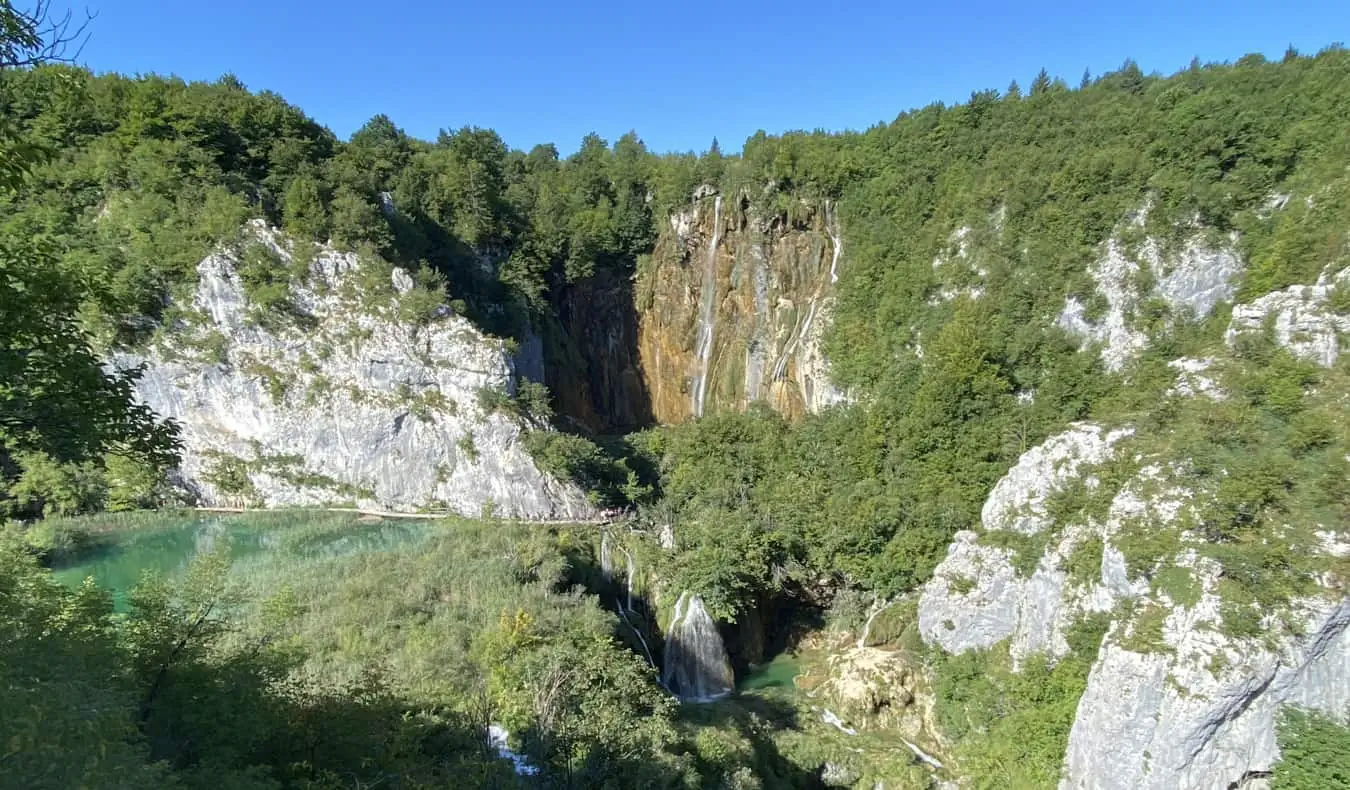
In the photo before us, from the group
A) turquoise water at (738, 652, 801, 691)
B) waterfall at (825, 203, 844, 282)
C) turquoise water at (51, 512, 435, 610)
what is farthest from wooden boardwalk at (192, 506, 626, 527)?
waterfall at (825, 203, 844, 282)

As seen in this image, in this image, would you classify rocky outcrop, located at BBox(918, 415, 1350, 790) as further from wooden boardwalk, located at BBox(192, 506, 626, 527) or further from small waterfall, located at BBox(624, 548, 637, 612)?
wooden boardwalk, located at BBox(192, 506, 626, 527)

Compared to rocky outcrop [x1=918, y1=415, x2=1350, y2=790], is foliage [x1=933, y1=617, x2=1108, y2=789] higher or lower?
lower

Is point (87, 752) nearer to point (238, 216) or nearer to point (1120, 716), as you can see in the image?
point (1120, 716)

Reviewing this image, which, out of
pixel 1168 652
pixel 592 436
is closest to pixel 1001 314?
pixel 1168 652

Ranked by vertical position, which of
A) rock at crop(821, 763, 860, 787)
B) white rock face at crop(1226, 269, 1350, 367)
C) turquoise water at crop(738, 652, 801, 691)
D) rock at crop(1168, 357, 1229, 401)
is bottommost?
rock at crop(821, 763, 860, 787)

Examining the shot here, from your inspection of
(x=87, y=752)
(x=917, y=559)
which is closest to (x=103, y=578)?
(x=87, y=752)

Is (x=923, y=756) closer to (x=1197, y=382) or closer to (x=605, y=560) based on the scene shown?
(x=605, y=560)
